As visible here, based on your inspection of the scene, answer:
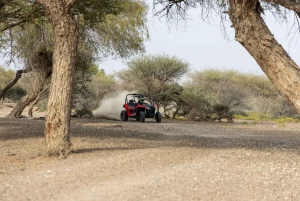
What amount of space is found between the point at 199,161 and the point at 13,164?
3.06 meters

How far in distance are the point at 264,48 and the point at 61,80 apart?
11.3 ft

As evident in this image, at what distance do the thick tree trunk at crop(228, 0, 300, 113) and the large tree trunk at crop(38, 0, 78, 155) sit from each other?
2.89 m

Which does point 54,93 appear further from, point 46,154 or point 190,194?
point 190,194

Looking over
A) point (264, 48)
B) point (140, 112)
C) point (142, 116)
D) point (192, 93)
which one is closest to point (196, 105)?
point (192, 93)

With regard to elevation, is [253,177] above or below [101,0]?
below

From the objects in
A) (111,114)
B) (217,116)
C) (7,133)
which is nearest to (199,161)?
(7,133)

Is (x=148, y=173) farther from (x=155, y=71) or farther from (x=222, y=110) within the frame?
(x=155, y=71)

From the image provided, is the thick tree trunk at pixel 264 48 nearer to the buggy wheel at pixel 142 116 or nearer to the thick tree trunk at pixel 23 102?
the buggy wheel at pixel 142 116

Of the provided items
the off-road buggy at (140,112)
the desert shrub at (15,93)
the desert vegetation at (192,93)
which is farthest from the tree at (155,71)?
the desert shrub at (15,93)

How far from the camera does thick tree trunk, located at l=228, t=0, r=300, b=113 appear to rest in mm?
7031

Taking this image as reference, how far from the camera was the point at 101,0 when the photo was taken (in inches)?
439

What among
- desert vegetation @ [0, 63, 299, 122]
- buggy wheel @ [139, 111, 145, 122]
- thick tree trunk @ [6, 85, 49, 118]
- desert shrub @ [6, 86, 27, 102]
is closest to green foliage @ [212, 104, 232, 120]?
desert vegetation @ [0, 63, 299, 122]

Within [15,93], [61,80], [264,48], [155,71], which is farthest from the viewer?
[15,93]

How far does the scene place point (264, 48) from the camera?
23.9 ft
